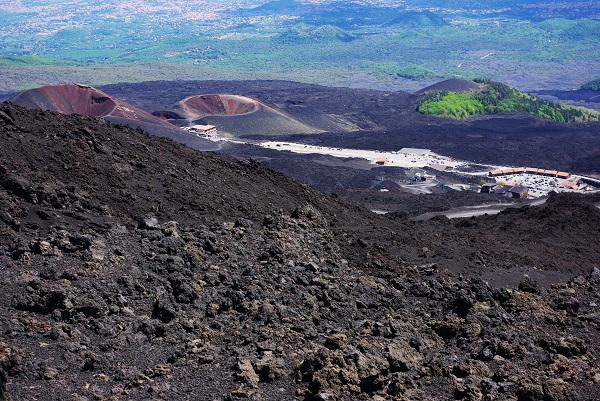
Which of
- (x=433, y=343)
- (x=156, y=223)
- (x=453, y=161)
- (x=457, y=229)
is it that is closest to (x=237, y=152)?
(x=453, y=161)

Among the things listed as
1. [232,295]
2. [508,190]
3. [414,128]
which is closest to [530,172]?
[508,190]

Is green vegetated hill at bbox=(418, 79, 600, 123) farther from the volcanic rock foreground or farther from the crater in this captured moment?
the volcanic rock foreground

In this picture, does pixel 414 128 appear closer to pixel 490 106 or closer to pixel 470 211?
pixel 490 106

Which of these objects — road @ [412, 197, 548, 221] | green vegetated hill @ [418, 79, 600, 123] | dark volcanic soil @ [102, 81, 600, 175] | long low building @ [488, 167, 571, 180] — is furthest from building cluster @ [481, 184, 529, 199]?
green vegetated hill @ [418, 79, 600, 123]

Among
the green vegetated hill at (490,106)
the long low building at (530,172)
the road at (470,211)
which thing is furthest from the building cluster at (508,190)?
the green vegetated hill at (490,106)

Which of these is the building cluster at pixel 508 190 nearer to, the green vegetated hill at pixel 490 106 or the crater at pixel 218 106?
the crater at pixel 218 106

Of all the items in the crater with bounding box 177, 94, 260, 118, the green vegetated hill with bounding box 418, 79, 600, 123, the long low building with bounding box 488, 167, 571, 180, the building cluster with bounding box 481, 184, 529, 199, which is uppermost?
the crater with bounding box 177, 94, 260, 118

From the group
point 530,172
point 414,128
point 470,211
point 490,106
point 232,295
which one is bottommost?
point 490,106
